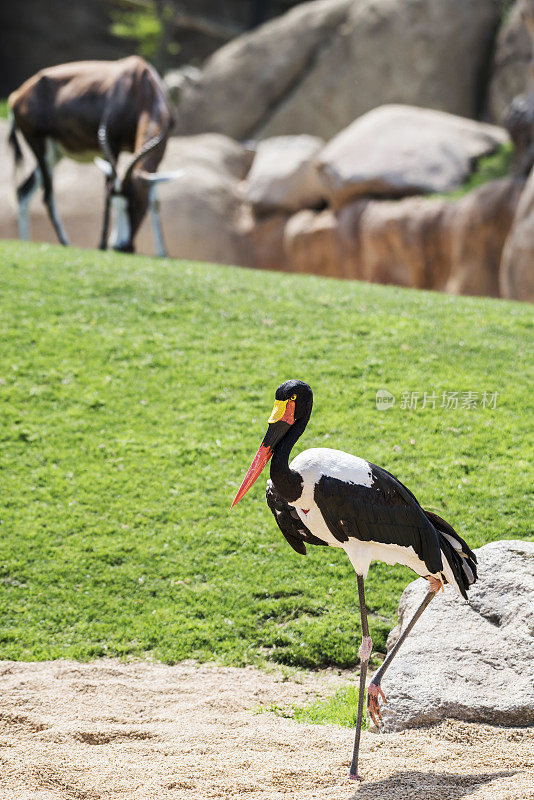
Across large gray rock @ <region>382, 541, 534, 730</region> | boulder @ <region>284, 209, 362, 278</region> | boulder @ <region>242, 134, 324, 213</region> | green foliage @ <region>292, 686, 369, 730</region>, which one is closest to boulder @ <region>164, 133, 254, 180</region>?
boulder @ <region>242, 134, 324, 213</region>

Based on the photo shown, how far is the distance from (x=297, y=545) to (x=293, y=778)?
1.07 m

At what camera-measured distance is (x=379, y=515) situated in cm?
398

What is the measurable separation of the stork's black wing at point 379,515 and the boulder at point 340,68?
17837 mm

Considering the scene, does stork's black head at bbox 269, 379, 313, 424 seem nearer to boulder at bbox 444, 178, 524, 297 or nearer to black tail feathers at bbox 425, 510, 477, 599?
black tail feathers at bbox 425, 510, 477, 599

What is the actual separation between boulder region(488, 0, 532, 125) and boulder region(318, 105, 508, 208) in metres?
3.49

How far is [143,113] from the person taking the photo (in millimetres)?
12281

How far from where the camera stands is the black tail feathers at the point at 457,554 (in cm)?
417

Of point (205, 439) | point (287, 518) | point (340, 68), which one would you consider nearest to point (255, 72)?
point (340, 68)

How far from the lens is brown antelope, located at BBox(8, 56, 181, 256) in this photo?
1177 centimetres

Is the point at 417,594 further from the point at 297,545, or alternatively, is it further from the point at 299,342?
the point at 299,342

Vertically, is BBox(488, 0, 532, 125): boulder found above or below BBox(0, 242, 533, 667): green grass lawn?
above

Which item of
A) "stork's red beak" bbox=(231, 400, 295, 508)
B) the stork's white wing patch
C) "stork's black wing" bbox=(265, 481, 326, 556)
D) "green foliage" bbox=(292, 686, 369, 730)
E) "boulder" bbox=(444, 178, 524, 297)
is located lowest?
"boulder" bbox=(444, 178, 524, 297)

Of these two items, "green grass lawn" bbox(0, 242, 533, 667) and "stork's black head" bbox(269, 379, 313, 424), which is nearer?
"stork's black head" bbox(269, 379, 313, 424)

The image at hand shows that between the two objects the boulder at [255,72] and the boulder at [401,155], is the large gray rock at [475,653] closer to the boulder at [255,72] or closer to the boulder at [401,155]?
the boulder at [401,155]
